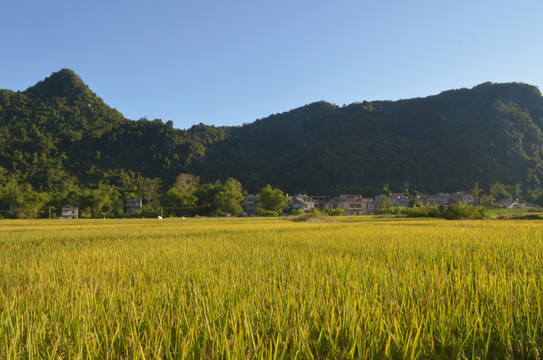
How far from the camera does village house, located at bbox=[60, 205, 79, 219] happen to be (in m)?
42.7

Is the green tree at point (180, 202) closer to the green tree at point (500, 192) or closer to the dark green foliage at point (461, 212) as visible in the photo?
the dark green foliage at point (461, 212)

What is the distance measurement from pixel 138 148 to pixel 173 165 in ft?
35.6

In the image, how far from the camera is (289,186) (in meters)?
75.4

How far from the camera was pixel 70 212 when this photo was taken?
43.4 meters

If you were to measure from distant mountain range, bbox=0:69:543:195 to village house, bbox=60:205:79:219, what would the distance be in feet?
44.4

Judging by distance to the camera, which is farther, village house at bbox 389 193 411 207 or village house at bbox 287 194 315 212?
village house at bbox 389 193 411 207

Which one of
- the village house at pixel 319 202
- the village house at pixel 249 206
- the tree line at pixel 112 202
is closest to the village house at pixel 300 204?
the village house at pixel 319 202

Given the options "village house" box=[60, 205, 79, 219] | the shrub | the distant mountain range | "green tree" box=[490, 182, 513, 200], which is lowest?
the shrub

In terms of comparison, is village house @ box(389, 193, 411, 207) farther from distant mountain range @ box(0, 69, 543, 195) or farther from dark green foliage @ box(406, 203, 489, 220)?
dark green foliage @ box(406, 203, 489, 220)

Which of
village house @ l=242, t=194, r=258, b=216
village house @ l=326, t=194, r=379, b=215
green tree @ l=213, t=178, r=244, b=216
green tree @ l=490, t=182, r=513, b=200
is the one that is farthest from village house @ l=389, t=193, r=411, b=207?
green tree @ l=213, t=178, r=244, b=216

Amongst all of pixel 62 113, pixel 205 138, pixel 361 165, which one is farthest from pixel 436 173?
pixel 62 113

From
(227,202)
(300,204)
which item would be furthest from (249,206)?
(227,202)

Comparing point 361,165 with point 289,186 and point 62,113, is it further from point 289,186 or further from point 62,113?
point 62,113

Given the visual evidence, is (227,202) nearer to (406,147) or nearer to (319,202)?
(319,202)
